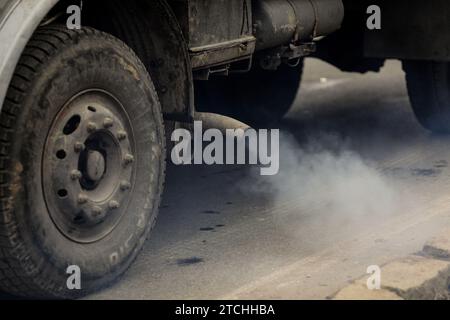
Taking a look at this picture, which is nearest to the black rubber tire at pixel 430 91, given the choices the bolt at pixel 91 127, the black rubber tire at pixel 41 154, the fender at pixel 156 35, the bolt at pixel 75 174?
the fender at pixel 156 35

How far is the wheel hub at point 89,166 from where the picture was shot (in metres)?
3.80

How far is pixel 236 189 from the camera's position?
5.91 m

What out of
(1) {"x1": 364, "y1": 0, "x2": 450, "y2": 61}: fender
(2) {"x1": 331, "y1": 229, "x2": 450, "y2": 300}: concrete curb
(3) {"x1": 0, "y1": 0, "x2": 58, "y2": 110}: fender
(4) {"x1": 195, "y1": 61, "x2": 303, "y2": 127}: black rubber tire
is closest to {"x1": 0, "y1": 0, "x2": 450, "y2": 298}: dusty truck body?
(3) {"x1": 0, "y1": 0, "x2": 58, "y2": 110}: fender

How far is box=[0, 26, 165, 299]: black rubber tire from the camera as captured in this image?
361cm

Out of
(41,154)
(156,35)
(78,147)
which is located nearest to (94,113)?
(78,147)

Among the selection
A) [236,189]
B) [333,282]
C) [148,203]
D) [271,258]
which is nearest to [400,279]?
[333,282]

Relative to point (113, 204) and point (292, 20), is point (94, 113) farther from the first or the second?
point (292, 20)

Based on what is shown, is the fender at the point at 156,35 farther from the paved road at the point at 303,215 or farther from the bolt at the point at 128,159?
the paved road at the point at 303,215

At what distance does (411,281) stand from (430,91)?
10.1 ft

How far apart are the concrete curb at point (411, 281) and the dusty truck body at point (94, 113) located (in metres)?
0.91

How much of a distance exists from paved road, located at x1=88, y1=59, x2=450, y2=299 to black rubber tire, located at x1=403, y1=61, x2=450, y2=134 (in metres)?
0.16

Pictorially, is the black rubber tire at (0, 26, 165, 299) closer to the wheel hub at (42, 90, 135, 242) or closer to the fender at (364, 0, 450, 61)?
the wheel hub at (42, 90, 135, 242)

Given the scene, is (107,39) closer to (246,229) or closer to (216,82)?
(246,229)

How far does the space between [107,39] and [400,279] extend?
145 cm
